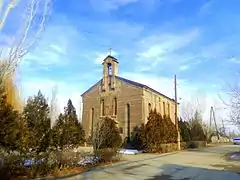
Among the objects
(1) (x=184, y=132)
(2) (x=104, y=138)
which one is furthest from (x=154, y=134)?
(1) (x=184, y=132)

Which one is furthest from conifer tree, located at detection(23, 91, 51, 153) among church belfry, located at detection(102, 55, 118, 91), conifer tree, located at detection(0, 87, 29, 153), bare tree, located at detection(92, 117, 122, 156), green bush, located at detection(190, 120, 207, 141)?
green bush, located at detection(190, 120, 207, 141)

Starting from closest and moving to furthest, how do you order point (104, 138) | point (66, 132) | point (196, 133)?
1. point (66, 132)
2. point (104, 138)
3. point (196, 133)

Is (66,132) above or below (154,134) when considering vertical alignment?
above

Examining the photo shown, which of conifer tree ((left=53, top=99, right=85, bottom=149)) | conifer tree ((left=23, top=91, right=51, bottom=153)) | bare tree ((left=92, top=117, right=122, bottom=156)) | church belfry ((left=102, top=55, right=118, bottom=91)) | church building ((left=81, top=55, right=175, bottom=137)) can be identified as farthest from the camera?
church belfry ((left=102, top=55, right=118, bottom=91))

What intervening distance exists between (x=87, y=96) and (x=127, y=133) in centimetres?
984

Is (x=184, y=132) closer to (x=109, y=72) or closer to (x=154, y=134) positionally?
(x=154, y=134)

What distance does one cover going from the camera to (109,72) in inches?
1474

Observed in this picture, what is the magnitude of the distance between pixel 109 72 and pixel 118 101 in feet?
15.0

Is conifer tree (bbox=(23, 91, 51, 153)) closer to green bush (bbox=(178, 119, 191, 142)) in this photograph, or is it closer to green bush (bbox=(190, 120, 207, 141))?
green bush (bbox=(178, 119, 191, 142))

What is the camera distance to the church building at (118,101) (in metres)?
33.8

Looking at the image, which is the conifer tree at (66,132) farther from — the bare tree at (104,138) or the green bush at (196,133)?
the green bush at (196,133)

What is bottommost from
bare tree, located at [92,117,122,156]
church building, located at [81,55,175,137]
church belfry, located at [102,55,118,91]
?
bare tree, located at [92,117,122,156]

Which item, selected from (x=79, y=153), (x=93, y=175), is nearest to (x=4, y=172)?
(x=93, y=175)

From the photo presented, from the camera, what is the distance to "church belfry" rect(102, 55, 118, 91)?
121ft
